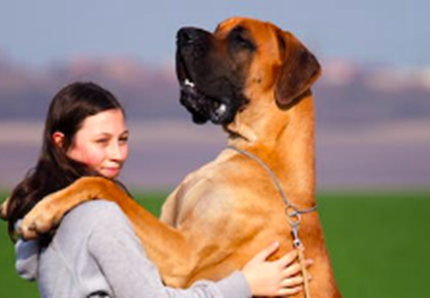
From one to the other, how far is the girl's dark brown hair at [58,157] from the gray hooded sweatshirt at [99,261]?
38 centimetres

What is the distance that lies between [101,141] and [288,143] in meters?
0.98

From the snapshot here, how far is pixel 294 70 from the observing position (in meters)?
4.03

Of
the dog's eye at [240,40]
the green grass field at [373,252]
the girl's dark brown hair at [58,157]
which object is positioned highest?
the dog's eye at [240,40]

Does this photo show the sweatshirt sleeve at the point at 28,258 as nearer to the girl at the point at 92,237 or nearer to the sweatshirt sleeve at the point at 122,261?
the girl at the point at 92,237

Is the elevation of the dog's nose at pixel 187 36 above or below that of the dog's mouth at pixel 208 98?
above

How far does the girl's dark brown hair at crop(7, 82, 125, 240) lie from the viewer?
11.4 feet

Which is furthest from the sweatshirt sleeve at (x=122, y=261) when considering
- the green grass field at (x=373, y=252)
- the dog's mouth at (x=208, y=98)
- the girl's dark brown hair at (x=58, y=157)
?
the green grass field at (x=373, y=252)

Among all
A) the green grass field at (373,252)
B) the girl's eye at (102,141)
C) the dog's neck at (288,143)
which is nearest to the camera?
the girl's eye at (102,141)

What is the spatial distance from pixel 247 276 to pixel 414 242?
14.9 m

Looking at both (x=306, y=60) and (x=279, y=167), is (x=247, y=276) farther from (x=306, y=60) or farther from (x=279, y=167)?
(x=306, y=60)

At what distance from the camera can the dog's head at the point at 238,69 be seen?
4.04m

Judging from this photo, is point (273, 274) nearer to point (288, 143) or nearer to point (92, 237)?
point (288, 143)

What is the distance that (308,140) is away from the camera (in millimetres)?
3992

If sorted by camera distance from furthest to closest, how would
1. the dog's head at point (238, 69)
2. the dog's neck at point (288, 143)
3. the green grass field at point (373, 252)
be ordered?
the green grass field at point (373, 252) < the dog's head at point (238, 69) < the dog's neck at point (288, 143)
